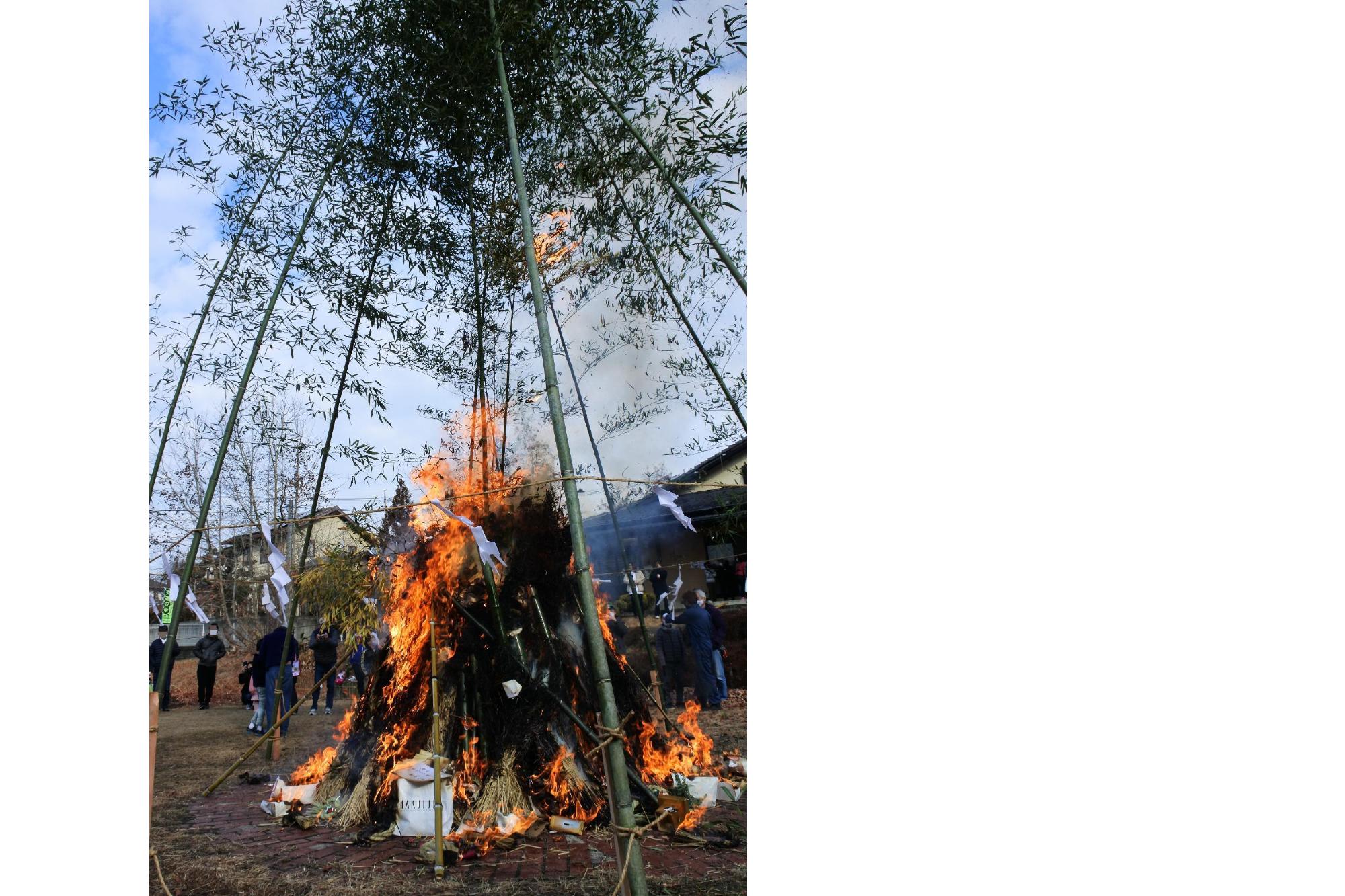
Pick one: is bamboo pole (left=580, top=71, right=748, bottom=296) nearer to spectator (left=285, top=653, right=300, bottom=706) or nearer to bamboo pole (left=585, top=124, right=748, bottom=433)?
bamboo pole (left=585, top=124, right=748, bottom=433)

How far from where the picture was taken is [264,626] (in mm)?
2787

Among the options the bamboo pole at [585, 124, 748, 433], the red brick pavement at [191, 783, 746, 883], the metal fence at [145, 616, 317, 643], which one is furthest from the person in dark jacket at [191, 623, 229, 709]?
the bamboo pole at [585, 124, 748, 433]

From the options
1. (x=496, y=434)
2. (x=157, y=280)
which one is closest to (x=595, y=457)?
(x=496, y=434)

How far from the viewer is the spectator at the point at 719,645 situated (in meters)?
3.06

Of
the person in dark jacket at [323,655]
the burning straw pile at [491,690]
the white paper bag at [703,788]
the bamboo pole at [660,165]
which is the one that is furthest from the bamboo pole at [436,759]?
the bamboo pole at [660,165]

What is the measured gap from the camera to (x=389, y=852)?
8.94 ft

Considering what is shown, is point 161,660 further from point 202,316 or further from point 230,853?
point 202,316

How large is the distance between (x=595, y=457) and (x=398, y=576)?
2.86 feet

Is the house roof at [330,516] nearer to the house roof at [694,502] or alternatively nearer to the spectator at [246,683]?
the spectator at [246,683]

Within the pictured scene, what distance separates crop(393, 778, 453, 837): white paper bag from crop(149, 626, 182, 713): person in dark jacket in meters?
0.84

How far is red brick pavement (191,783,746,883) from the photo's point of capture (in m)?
2.66

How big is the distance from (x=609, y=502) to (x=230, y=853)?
1669 millimetres

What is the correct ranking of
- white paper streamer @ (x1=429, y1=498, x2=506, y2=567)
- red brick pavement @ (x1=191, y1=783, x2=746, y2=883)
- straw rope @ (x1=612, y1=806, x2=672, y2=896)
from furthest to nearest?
white paper streamer @ (x1=429, y1=498, x2=506, y2=567)
red brick pavement @ (x1=191, y1=783, x2=746, y2=883)
straw rope @ (x1=612, y1=806, x2=672, y2=896)
